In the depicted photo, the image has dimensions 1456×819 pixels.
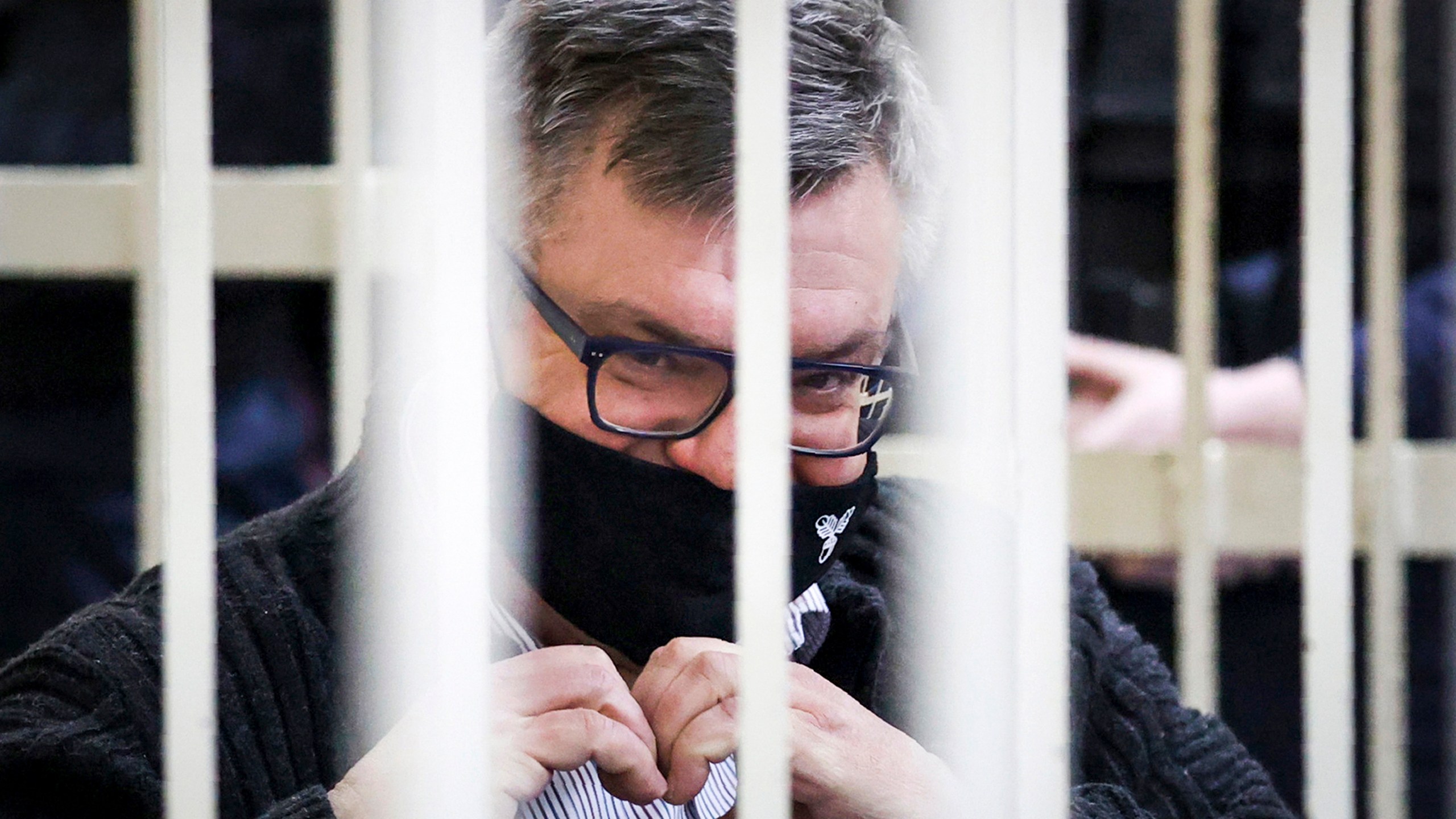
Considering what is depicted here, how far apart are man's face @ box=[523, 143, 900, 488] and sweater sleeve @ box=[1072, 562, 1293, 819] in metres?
0.32

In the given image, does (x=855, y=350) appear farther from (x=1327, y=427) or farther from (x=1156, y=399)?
(x=1156, y=399)

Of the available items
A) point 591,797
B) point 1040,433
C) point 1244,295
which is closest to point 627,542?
point 591,797

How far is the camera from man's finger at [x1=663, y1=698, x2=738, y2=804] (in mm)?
700

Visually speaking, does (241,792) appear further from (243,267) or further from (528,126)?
(243,267)

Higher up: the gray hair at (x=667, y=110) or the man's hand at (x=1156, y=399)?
the gray hair at (x=667, y=110)

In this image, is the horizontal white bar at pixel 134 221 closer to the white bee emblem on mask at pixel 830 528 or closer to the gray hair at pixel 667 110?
the gray hair at pixel 667 110

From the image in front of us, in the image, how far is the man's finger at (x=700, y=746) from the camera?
27.6 inches

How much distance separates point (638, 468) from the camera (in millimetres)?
779

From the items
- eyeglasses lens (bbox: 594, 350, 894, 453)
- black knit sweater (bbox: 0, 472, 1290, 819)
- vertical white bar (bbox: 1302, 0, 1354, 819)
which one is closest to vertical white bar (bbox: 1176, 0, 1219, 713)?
vertical white bar (bbox: 1302, 0, 1354, 819)

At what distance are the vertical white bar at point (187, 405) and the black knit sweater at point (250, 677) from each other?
96mm

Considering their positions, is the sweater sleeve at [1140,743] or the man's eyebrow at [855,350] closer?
the man's eyebrow at [855,350]

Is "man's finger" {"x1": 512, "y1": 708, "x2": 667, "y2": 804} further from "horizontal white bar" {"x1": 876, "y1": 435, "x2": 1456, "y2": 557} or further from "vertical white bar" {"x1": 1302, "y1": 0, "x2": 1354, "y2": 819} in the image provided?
"horizontal white bar" {"x1": 876, "y1": 435, "x2": 1456, "y2": 557}

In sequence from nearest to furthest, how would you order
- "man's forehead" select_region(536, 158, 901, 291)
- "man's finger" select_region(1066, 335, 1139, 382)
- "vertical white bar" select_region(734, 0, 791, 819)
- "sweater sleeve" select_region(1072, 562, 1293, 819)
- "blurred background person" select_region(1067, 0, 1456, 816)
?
1. "vertical white bar" select_region(734, 0, 791, 819)
2. "man's forehead" select_region(536, 158, 901, 291)
3. "sweater sleeve" select_region(1072, 562, 1293, 819)
4. "blurred background person" select_region(1067, 0, 1456, 816)
5. "man's finger" select_region(1066, 335, 1139, 382)

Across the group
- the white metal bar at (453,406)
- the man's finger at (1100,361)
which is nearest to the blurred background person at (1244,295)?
the man's finger at (1100,361)
